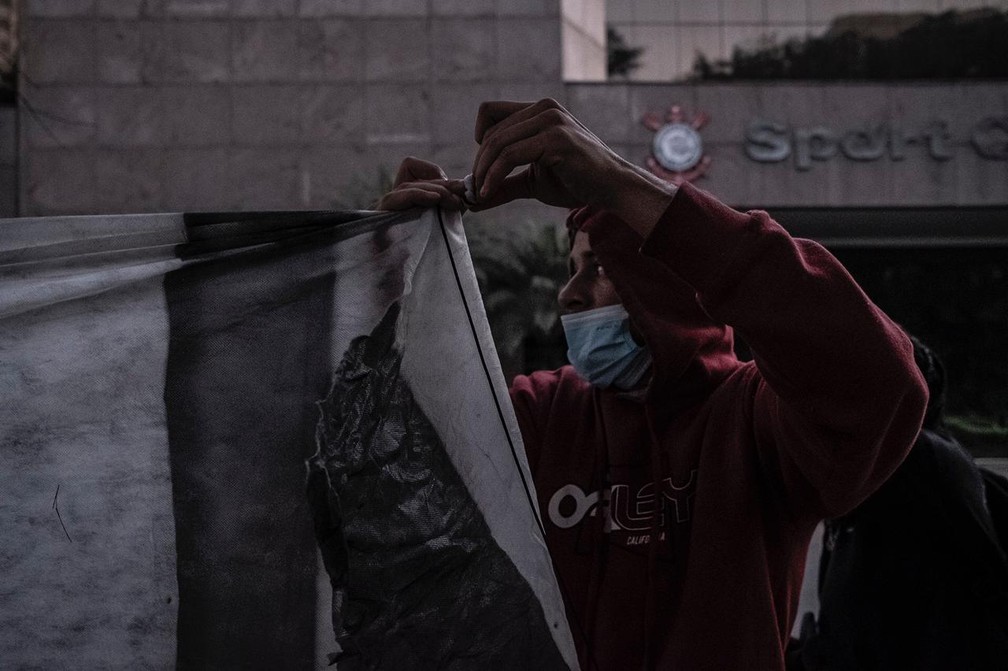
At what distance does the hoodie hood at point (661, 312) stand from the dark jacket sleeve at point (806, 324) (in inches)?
13.8

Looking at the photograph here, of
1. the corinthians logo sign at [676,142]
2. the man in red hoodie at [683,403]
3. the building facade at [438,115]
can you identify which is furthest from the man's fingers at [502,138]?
the corinthians logo sign at [676,142]

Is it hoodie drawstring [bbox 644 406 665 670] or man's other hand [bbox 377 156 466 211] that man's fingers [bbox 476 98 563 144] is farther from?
hoodie drawstring [bbox 644 406 665 670]

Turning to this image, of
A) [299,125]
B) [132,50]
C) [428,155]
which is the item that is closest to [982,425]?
[428,155]

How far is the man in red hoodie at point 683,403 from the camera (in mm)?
1603

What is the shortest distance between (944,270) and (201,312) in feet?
56.7

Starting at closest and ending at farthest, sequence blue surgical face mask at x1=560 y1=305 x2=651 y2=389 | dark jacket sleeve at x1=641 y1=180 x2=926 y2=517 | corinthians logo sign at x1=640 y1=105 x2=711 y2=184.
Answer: dark jacket sleeve at x1=641 y1=180 x2=926 y2=517
blue surgical face mask at x1=560 y1=305 x2=651 y2=389
corinthians logo sign at x1=640 y1=105 x2=711 y2=184

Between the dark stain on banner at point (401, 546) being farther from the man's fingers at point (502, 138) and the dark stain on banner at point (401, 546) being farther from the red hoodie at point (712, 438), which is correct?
the man's fingers at point (502, 138)

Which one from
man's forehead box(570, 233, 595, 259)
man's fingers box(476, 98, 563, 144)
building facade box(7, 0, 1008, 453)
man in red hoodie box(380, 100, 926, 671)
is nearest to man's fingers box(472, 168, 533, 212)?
man in red hoodie box(380, 100, 926, 671)

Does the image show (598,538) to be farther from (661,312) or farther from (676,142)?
(676,142)

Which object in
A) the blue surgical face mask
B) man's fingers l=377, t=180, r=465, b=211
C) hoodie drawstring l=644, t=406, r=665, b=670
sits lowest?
hoodie drawstring l=644, t=406, r=665, b=670

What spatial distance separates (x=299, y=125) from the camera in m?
16.2

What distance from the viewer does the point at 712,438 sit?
1.96 meters

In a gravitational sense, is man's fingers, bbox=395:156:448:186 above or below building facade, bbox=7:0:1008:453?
below

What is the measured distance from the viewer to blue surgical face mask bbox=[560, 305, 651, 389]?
213 cm
